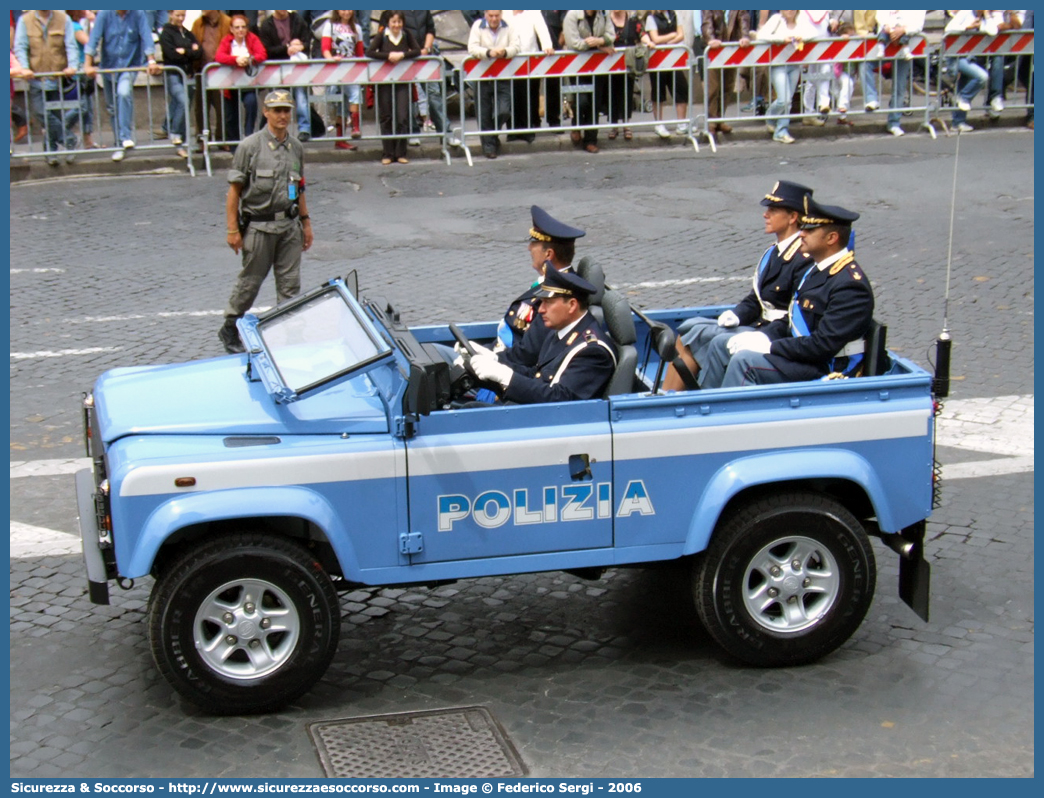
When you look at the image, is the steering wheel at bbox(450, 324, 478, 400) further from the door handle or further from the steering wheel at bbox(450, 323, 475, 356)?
the door handle

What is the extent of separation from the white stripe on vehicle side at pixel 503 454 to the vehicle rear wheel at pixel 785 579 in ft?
2.34

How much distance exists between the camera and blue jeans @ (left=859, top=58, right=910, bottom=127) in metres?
18.6

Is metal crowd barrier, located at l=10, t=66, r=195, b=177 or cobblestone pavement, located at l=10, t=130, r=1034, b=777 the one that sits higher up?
metal crowd barrier, located at l=10, t=66, r=195, b=177

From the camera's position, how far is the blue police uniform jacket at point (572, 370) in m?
6.02

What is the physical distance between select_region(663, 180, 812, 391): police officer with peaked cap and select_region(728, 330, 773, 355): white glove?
0.27 metres

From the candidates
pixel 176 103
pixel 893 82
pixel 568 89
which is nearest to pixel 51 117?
pixel 176 103

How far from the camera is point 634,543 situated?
5.85 m

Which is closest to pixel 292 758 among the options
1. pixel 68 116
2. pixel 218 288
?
pixel 218 288

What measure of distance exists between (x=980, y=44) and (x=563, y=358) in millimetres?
14753

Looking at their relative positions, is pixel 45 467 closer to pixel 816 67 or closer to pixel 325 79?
pixel 325 79

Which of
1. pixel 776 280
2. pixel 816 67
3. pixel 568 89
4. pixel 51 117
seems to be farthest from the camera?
pixel 816 67

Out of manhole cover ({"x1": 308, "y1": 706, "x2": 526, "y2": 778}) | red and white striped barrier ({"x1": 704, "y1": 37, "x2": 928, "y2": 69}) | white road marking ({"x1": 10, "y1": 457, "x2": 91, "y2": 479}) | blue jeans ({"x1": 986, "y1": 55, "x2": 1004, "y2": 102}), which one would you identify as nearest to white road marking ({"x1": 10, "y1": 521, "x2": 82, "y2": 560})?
white road marking ({"x1": 10, "y1": 457, "x2": 91, "y2": 479})

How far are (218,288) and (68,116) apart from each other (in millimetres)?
5336

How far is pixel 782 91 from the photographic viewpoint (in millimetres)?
18297
